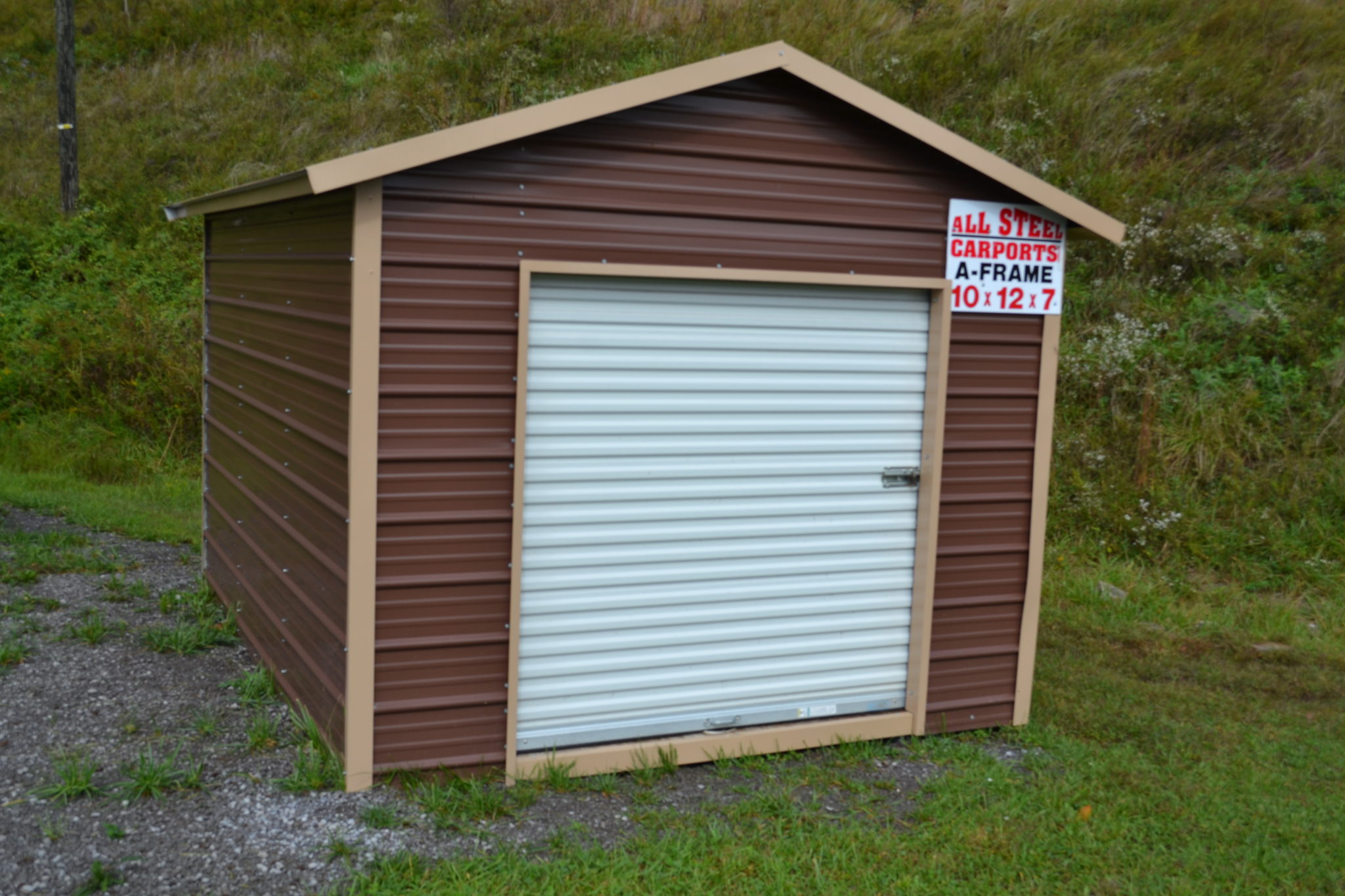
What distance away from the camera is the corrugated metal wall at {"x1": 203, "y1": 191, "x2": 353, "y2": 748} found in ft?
16.4

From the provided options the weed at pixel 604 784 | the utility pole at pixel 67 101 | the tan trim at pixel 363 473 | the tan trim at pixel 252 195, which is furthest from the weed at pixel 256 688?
the utility pole at pixel 67 101

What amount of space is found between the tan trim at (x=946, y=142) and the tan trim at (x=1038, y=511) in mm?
512

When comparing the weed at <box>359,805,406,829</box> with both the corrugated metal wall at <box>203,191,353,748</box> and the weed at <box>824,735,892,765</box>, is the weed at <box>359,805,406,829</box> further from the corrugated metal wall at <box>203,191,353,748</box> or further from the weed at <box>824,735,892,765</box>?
the weed at <box>824,735,892,765</box>

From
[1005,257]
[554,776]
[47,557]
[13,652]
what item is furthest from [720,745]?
[47,557]

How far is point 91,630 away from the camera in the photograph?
683cm

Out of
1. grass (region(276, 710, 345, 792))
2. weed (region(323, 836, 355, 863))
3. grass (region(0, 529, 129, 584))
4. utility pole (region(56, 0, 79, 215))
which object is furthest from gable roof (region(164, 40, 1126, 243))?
utility pole (region(56, 0, 79, 215))

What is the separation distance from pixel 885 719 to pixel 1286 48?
12374mm

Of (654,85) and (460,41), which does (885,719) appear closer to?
(654,85)

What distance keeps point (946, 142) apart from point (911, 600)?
2236 millimetres

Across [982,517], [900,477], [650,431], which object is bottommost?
[982,517]

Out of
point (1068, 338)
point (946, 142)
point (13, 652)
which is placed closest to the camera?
point (946, 142)

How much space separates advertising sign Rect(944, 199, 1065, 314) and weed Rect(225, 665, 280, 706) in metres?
3.96

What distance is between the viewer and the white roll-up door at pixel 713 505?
521 cm

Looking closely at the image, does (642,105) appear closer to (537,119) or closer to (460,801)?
(537,119)
